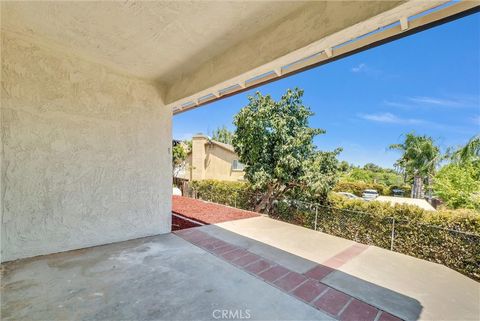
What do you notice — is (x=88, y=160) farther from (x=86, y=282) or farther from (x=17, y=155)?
(x=86, y=282)

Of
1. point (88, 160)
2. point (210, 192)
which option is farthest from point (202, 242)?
point (210, 192)

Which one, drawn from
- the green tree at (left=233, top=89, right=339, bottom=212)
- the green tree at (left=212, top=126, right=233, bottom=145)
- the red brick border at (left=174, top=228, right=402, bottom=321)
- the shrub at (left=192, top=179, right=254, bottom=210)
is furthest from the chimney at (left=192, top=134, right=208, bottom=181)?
the green tree at (left=212, top=126, right=233, bottom=145)

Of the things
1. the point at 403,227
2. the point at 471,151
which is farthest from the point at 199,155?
the point at 471,151

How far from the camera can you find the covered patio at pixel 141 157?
2.56m

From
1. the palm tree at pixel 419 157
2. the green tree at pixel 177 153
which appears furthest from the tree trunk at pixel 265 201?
the palm tree at pixel 419 157

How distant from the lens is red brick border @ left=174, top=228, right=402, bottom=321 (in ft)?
8.78

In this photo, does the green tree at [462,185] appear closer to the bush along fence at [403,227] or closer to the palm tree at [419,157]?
the bush along fence at [403,227]

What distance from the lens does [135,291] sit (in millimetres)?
2877

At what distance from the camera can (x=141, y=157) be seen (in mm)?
5008

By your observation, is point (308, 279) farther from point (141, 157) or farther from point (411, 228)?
point (141, 157)

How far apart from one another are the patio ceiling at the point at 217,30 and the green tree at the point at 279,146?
448 cm

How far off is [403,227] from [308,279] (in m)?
3.42

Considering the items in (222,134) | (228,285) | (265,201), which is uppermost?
(222,134)

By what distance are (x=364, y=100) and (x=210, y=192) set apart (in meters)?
22.5
